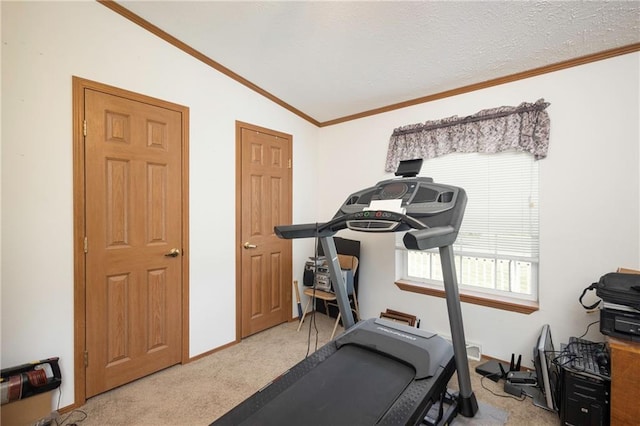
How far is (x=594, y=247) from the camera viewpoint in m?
2.10

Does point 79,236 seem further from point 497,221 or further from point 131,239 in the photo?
point 497,221

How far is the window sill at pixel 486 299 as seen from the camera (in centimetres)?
237

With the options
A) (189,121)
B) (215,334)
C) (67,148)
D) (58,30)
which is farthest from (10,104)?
(215,334)

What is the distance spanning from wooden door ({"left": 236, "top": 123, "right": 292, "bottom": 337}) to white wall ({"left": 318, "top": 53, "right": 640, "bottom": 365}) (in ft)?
5.72

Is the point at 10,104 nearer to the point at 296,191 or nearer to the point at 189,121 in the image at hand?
the point at 189,121

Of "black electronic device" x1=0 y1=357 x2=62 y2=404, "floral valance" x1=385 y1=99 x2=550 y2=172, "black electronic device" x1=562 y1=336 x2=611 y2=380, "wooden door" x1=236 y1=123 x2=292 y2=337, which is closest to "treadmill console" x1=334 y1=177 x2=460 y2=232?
"floral valance" x1=385 y1=99 x2=550 y2=172

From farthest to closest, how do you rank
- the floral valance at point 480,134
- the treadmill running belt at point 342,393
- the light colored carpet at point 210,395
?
1. the floral valance at point 480,134
2. the light colored carpet at point 210,395
3. the treadmill running belt at point 342,393

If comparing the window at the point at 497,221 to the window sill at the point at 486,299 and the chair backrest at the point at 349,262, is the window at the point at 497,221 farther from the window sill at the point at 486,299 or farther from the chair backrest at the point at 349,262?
the chair backrest at the point at 349,262

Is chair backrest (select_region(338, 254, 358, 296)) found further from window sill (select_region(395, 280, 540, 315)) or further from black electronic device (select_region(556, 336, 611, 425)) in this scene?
black electronic device (select_region(556, 336, 611, 425))

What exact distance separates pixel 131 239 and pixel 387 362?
81.0 inches

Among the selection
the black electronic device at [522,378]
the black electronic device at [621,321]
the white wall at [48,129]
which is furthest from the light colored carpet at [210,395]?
the black electronic device at [621,321]

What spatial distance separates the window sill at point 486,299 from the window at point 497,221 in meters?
0.08

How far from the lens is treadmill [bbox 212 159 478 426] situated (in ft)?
4.57

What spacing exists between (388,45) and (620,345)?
237 cm
